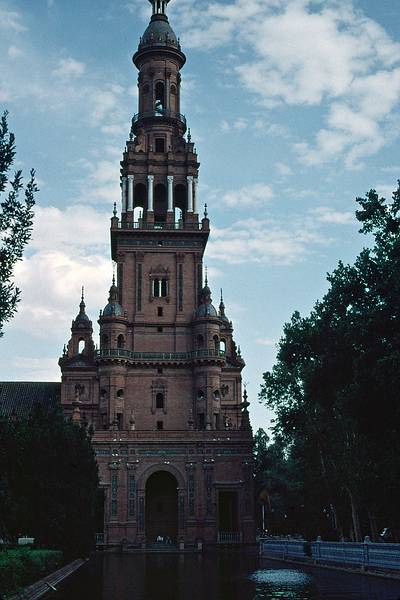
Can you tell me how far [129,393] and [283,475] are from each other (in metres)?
30.4

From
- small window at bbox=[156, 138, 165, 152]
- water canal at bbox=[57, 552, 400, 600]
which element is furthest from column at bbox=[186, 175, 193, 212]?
water canal at bbox=[57, 552, 400, 600]

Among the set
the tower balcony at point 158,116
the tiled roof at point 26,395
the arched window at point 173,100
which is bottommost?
the tiled roof at point 26,395

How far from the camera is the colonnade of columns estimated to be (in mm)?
77562

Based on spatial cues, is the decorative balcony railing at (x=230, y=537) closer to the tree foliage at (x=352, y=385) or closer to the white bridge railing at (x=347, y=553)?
the tree foliage at (x=352, y=385)

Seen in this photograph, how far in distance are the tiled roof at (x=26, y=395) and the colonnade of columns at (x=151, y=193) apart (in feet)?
69.9

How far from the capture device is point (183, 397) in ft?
239

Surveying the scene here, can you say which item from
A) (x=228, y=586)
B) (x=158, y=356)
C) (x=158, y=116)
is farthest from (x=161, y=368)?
(x=228, y=586)

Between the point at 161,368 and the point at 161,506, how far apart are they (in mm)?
12316

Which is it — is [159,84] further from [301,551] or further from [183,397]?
[301,551]

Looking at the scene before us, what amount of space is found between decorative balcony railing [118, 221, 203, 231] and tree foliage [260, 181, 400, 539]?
2547cm

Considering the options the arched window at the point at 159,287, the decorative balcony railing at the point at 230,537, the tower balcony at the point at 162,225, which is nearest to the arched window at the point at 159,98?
the tower balcony at the point at 162,225

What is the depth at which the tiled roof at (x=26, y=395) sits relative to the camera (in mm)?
82438

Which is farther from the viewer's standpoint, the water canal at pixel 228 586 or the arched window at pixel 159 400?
the arched window at pixel 159 400

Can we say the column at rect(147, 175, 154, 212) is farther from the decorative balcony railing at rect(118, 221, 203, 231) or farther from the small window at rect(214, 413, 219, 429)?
the small window at rect(214, 413, 219, 429)
